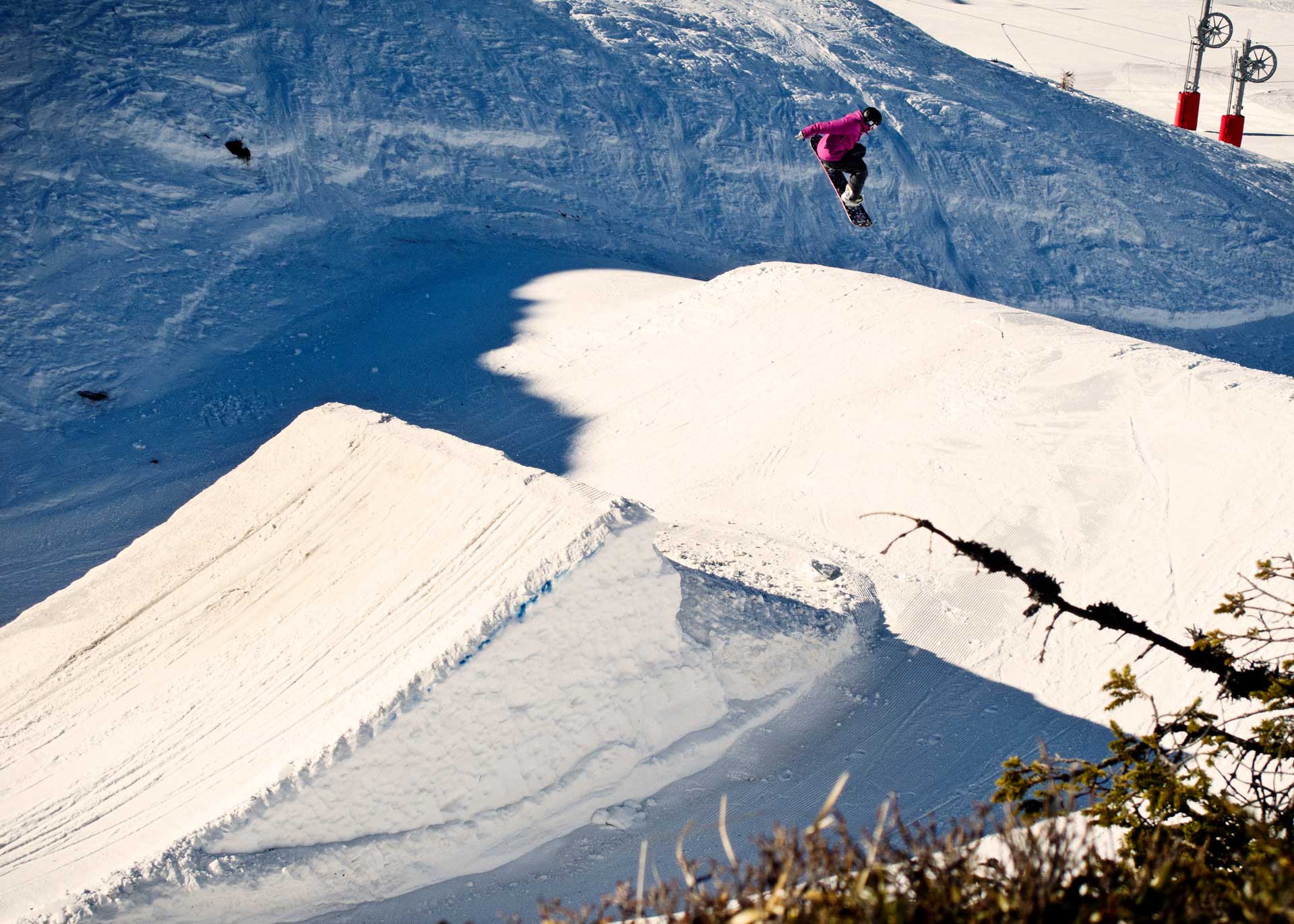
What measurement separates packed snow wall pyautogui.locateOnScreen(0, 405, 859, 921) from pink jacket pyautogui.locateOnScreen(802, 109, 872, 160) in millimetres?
4318

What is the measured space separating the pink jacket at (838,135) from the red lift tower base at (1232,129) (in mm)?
15469

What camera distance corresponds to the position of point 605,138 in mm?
17797

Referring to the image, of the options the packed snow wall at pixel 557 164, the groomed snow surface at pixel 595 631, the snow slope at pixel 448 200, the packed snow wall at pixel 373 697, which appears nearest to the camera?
the packed snow wall at pixel 373 697

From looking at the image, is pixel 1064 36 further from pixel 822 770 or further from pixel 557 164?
pixel 822 770

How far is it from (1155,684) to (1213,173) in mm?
13808

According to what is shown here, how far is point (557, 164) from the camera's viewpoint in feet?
57.3

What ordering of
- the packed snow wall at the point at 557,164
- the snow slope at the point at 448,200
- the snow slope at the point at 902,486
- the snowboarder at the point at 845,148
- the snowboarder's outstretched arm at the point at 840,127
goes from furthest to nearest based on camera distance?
the packed snow wall at the point at 557,164 < the snow slope at the point at 448,200 < the snowboarder at the point at 845,148 < the snowboarder's outstretched arm at the point at 840,127 < the snow slope at the point at 902,486

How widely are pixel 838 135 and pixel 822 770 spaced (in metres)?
5.85

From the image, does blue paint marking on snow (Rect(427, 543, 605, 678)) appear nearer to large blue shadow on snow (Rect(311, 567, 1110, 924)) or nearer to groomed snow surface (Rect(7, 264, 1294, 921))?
groomed snow surface (Rect(7, 264, 1294, 921))

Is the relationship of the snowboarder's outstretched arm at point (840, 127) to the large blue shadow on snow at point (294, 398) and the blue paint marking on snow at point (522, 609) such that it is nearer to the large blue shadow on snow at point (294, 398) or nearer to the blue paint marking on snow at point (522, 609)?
the large blue shadow on snow at point (294, 398)

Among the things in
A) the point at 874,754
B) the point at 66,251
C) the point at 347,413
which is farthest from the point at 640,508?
the point at 66,251

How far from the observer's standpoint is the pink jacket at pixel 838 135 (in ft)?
33.5

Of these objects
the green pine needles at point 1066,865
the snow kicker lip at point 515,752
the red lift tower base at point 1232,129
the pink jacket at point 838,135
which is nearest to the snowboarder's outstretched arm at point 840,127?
the pink jacket at point 838,135

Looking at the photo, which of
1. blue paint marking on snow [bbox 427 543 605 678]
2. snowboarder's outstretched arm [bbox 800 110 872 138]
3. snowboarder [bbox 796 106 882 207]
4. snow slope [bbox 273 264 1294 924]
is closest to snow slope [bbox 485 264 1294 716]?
snow slope [bbox 273 264 1294 924]
